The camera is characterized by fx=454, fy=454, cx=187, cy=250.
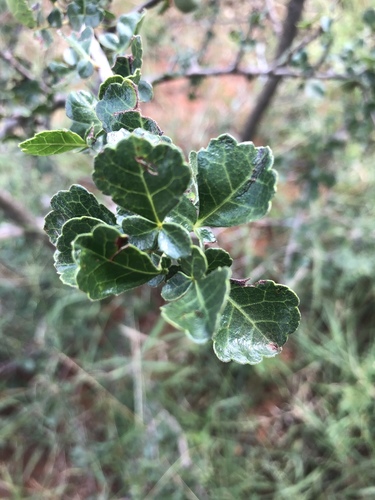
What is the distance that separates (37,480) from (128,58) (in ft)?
4.49

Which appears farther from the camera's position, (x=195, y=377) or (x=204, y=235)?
(x=195, y=377)

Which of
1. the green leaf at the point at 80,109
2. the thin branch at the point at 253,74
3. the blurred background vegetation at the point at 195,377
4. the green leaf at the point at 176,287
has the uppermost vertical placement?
the green leaf at the point at 80,109

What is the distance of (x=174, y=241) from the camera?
0.87 ft

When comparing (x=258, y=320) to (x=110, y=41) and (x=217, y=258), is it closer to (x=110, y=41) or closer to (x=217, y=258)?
(x=217, y=258)

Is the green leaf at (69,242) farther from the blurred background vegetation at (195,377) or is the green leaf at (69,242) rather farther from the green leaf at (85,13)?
the blurred background vegetation at (195,377)

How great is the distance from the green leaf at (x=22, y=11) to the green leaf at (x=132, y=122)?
246mm

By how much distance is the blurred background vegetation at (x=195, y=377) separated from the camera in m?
1.19

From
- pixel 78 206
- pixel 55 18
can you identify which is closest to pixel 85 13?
pixel 55 18

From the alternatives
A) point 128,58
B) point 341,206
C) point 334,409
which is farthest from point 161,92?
point 128,58

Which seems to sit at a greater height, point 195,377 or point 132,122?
point 132,122

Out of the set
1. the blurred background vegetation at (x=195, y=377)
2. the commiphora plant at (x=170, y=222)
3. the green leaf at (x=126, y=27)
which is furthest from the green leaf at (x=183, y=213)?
the blurred background vegetation at (x=195, y=377)

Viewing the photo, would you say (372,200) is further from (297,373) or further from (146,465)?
(146,465)

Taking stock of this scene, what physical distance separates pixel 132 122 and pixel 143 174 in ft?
0.22

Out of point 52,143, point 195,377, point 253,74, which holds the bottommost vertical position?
point 195,377
